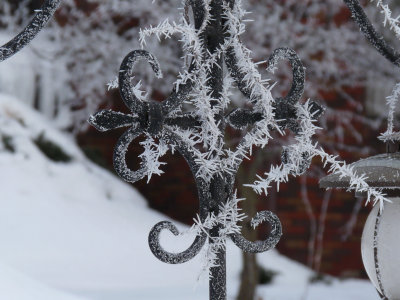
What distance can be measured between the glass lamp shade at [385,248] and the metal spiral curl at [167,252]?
72 centimetres

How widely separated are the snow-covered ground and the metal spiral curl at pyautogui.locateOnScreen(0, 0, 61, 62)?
4898 millimetres

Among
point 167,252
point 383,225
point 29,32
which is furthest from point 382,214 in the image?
point 29,32

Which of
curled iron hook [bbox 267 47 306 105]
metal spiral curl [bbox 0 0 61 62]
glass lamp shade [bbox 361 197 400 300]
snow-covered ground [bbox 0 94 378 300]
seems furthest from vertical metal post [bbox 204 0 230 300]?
snow-covered ground [bbox 0 94 378 300]

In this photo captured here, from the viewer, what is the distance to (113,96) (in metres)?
9.52

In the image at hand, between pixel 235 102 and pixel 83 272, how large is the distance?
2274 mm

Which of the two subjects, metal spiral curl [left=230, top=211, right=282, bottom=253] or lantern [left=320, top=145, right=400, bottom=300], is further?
lantern [left=320, top=145, right=400, bottom=300]

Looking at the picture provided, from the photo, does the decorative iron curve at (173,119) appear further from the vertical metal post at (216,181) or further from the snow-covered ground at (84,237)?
the snow-covered ground at (84,237)

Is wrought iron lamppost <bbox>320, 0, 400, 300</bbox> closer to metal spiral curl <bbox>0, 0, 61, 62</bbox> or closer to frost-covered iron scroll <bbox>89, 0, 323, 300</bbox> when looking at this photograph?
frost-covered iron scroll <bbox>89, 0, 323, 300</bbox>

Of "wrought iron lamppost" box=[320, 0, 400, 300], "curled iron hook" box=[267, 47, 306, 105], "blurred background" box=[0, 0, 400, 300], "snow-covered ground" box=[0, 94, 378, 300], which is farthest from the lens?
"blurred background" box=[0, 0, 400, 300]

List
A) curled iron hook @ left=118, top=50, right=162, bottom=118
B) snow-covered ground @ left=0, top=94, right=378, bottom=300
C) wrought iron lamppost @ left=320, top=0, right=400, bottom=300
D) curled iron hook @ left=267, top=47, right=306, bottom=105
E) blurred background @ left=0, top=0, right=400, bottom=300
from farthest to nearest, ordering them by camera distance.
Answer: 1. blurred background @ left=0, top=0, right=400, bottom=300
2. snow-covered ground @ left=0, top=94, right=378, bottom=300
3. wrought iron lamppost @ left=320, top=0, right=400, bottom=300
4. curled iron hook @ left=267, top=47, right=306, bottom=105
5. curled iron hook @ left=118, top=50, right=162, bottom=118

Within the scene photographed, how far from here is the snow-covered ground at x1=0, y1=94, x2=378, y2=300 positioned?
674 cm

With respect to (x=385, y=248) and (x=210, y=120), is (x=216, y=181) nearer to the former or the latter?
(x=210, y=120)

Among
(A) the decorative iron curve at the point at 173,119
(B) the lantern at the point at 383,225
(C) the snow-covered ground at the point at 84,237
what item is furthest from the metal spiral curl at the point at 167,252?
(C) the snow-covered ground at the point at 84,237

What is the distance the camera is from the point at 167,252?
4.76 ft
